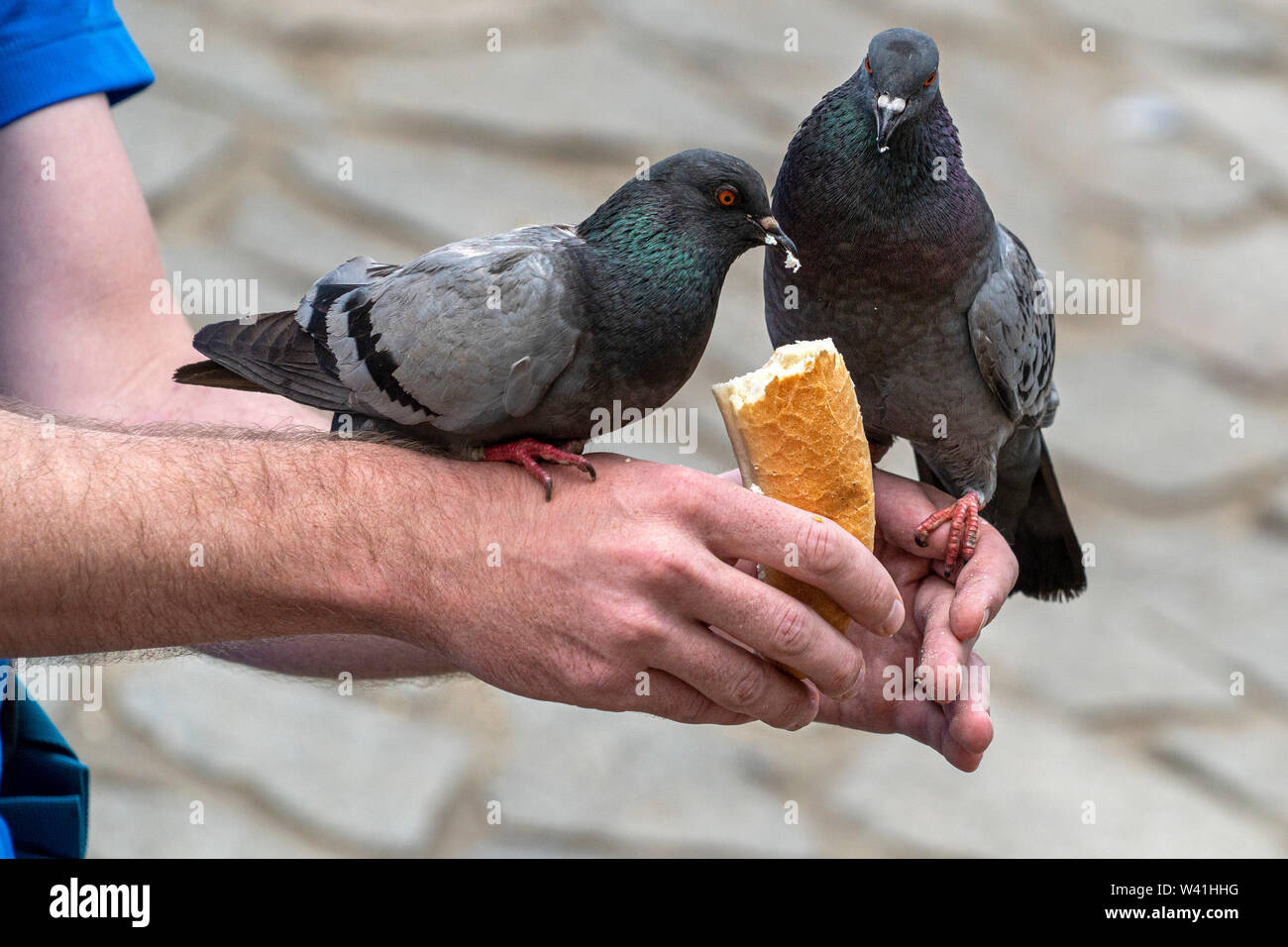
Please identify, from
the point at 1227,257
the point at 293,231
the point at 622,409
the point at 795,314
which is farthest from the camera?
the point at 1227,257

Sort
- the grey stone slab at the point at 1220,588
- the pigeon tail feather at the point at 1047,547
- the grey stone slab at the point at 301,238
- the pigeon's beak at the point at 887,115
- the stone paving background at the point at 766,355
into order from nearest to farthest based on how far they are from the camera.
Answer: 1. the pigeon's beak at the point at 887,115
2. the pigeon tail feather at the point at 1047,547
3. the stone paving background at the point at 766,355
4. the grey stone slab at the point at 1220,588
5. the grey stone slab at the point at 301,238

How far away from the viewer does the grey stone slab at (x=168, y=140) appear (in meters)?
6.73

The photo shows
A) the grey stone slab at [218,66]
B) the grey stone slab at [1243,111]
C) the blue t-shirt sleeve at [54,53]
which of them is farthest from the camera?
the grey stone slab at [1243,111]

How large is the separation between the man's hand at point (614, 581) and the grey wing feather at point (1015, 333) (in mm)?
717

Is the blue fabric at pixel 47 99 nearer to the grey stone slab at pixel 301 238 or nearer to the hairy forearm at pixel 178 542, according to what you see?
the hairy forearm at pixel 178 542

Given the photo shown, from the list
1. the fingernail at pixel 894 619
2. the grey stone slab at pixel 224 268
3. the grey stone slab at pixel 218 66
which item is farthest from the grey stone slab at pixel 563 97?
the fingernail at pixel 894 619

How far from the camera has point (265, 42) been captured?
738 centimetres

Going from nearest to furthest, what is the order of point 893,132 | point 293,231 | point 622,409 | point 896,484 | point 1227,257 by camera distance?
point 622,409 < point 893,132 < point 896,484 < point 293,231 < point 1227,257

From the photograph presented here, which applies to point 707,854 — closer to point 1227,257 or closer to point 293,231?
point 293,231

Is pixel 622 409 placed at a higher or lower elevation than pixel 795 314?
lower

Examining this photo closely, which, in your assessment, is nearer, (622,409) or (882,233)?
(622,409)

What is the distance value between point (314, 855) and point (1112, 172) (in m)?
5.80

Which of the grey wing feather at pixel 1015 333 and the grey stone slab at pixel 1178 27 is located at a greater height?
the grey stone slab at pixel 1178 27

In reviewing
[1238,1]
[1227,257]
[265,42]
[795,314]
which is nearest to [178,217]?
[265,42]
